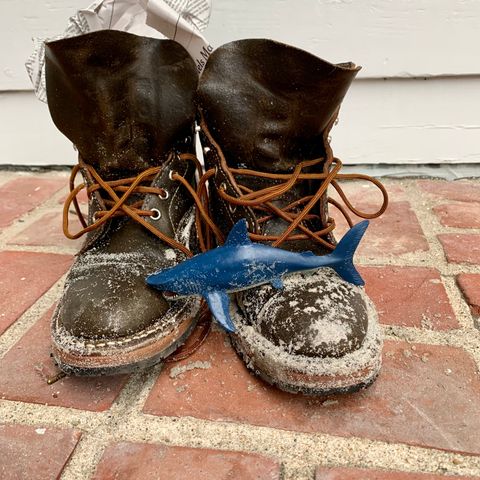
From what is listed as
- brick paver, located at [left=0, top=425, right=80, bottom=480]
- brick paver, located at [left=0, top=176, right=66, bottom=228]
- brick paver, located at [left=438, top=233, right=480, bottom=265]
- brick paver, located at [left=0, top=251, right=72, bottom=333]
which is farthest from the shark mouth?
brick paver, located at [left=0, top=176, right=66, bottom=228]

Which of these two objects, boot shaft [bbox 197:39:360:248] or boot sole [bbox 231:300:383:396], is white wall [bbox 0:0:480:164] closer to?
boot shaft [bbox 197:39:360:248]

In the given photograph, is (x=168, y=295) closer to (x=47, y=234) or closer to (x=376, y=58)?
(x=47, y=234)

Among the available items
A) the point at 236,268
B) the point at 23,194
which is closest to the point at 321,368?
the point at 236,268

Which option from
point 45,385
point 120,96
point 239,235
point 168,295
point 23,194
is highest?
point 120,96

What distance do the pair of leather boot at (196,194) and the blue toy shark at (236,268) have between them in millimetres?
23

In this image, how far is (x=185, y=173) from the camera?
88cm

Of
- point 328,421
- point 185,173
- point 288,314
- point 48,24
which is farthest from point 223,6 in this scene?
point 328,421

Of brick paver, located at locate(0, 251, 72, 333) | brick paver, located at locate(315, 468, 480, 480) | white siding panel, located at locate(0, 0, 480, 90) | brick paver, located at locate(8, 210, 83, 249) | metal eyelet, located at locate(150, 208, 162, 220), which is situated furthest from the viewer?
white siding panel, located at locate(0, 0, 480, 90)

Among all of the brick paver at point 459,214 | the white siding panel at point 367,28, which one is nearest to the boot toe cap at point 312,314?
→ the brick paver at point 459,214

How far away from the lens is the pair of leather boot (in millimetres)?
687

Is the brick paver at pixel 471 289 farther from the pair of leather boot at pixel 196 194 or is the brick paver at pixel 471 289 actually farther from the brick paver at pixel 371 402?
the pair of leather boot at pixel 196 194

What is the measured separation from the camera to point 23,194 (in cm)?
145

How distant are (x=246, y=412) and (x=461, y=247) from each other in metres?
0.64

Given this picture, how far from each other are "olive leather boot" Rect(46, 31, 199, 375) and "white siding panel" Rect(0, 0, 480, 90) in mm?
591
